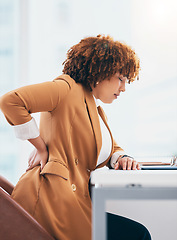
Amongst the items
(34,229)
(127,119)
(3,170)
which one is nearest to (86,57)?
(34,229)

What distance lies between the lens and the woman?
0.99 m

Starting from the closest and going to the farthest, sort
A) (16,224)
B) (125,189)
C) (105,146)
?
1. (125,189)
2. (16,224)
3. (105,146)

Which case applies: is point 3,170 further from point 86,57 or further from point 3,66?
point 86,57

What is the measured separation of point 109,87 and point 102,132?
18cm

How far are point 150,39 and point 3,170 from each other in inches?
54.0

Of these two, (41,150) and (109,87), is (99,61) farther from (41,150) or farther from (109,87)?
(41,150)

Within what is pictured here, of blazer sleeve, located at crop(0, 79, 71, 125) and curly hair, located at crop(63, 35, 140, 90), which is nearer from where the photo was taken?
blazer sleeve, located at crop(0, 79, 71, 125)

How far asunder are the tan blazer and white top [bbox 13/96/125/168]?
0.02 metres

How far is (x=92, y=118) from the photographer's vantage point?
1135 millimetres

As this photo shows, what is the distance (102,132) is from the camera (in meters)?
1.21

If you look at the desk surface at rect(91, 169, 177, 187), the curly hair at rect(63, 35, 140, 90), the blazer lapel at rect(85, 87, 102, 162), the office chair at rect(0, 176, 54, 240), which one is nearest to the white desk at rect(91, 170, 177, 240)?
the desk surface at rect(91, 169, 177, 187)

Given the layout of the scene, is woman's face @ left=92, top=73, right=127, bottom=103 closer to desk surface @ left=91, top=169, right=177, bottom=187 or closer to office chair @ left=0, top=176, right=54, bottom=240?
office chair @ left=0, top=176, right=54, bottom=240

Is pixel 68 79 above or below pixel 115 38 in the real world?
below

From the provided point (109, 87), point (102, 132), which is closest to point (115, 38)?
point (109, 87)
